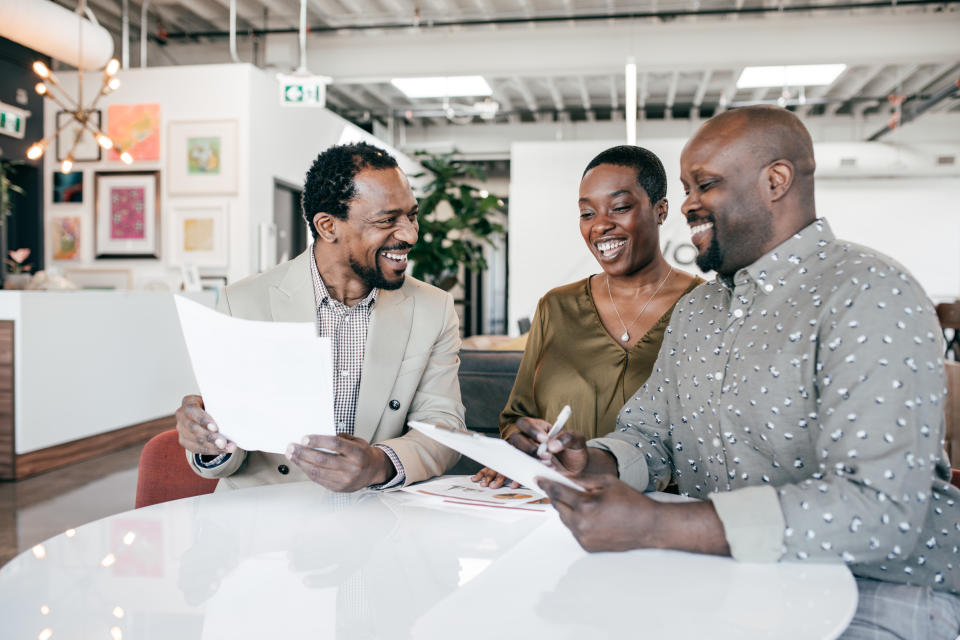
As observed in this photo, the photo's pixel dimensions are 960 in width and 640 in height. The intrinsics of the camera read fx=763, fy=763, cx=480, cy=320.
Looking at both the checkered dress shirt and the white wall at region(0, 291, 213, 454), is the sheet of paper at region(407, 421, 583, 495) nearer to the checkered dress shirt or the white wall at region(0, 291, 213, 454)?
the checkered dress shirt

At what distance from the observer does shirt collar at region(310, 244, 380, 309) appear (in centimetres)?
205

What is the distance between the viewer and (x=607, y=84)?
35.5ft

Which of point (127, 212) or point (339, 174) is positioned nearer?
point (339, 174)

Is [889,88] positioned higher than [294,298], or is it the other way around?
[889,88]

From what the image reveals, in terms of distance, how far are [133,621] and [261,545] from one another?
307 millimetres

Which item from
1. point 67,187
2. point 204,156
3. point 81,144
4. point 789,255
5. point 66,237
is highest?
point 81,144

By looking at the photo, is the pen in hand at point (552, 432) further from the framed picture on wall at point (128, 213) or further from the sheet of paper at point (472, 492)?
the framed picture on wall at point (128, 213)

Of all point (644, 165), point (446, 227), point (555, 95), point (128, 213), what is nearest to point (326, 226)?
point (644, 165)

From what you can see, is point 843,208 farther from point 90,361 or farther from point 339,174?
point 339,174

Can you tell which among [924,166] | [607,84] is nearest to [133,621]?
[607,84]

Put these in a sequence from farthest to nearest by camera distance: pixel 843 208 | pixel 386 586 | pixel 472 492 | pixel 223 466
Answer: pixel 843 208
pixel 223 466
pixel 472 492
pixel 386 586

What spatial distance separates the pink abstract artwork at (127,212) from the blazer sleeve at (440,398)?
6.43 m

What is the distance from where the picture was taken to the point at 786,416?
4.29 feet

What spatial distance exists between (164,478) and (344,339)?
60 cm
